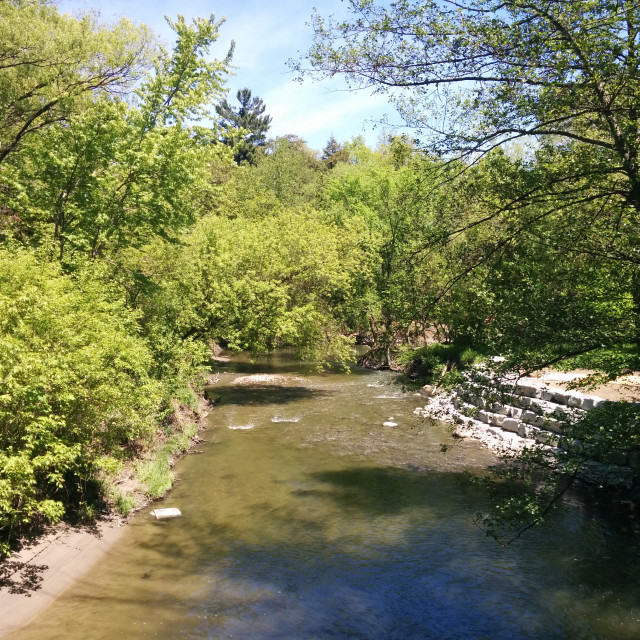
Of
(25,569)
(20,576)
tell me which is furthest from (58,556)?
(20,576)

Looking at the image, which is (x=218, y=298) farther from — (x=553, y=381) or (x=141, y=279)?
(x=553, y=381)

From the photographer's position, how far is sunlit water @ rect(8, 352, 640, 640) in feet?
24.9

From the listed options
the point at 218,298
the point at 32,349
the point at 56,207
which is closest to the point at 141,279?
the point at 56,207

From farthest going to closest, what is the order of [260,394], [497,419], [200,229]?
[260,394] → [200,229] → [497,419]

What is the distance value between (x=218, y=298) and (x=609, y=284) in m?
14.8

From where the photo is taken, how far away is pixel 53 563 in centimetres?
854

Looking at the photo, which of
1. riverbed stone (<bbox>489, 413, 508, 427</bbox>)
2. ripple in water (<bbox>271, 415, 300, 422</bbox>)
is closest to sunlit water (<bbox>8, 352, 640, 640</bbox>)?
riverbed stone (<bbox>489, 413, 508, 427</bbox>)

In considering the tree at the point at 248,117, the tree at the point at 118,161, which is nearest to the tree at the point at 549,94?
the tree at the point at 118,161

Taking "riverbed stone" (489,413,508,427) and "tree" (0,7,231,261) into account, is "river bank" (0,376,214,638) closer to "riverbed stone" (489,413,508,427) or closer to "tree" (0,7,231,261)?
"tree" (0,7,231,261)

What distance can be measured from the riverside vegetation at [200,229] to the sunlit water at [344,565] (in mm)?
1488

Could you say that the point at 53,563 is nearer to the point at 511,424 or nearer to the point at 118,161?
the point at 118,161

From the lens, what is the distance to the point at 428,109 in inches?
302

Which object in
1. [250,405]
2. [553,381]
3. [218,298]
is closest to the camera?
[553,381]

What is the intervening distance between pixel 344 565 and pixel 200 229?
15.9m
